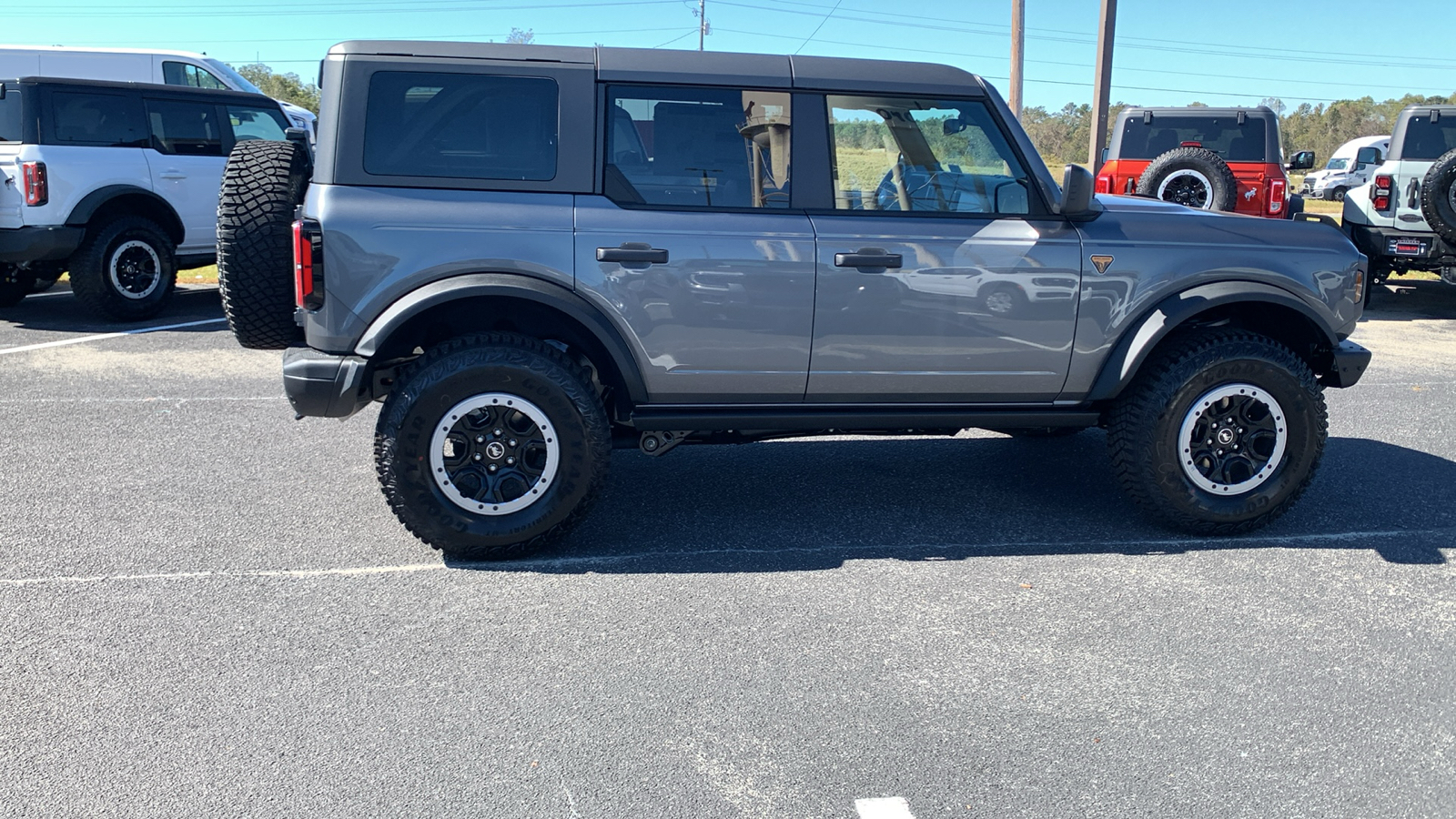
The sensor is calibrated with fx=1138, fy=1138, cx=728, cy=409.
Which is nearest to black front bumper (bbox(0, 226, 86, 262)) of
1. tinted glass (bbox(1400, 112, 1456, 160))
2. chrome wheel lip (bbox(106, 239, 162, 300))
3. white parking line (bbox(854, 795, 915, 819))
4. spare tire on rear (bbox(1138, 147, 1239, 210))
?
chrome wheel lip (bbox(106, 239, 162, 300))

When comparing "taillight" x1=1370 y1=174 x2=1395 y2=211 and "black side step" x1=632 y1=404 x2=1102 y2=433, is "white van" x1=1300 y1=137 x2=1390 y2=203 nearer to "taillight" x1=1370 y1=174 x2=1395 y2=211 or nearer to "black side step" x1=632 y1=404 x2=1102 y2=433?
"taillight" x1=1370 y1=174 x2=1395 y2=211

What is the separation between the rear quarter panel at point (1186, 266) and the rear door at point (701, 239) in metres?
1.21

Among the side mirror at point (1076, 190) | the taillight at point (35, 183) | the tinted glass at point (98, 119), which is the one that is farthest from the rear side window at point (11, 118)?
the side mirror at point (1076, 190)

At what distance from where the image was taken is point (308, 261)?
4238 mm

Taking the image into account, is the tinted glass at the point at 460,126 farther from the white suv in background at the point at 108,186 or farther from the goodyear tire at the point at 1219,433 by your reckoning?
the white suv in background at the point at 108,186

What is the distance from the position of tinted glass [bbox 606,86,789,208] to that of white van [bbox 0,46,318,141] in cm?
1281

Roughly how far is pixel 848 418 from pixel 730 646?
131cm

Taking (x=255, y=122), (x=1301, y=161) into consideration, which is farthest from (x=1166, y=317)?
(x=1301, y=161)

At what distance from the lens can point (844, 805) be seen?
9.45 ft

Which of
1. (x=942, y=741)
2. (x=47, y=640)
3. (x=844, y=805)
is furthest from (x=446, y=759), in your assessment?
(x=47, y=640)

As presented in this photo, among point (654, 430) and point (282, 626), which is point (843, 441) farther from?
point (282, 626)

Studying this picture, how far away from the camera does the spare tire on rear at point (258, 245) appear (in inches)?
177

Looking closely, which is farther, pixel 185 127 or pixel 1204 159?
pixel 1204 159

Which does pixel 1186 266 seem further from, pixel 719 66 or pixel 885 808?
pixel 885 808
